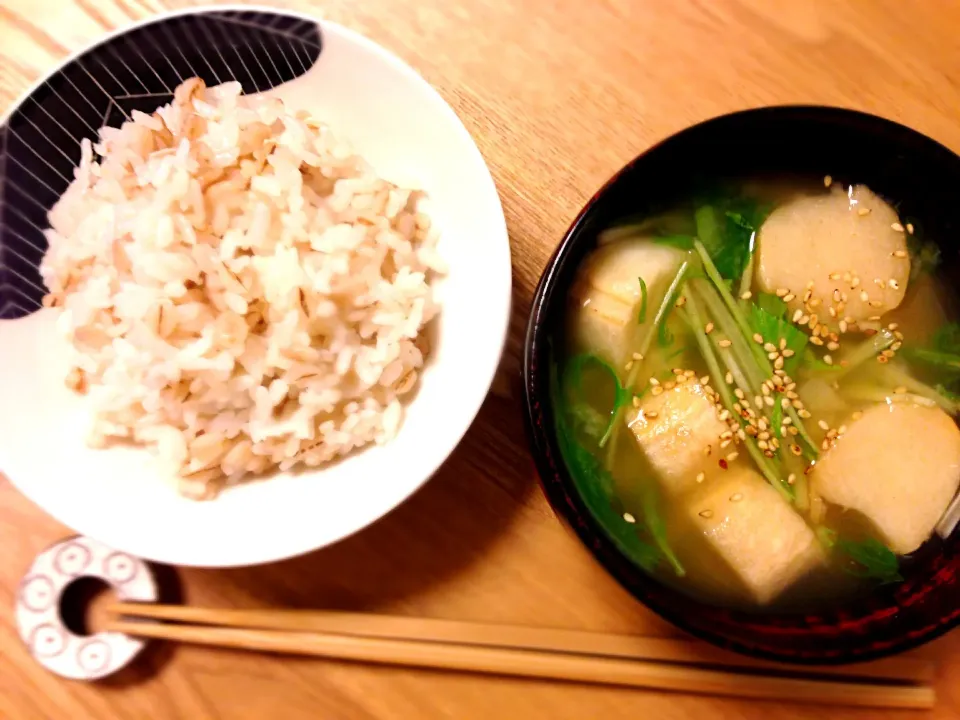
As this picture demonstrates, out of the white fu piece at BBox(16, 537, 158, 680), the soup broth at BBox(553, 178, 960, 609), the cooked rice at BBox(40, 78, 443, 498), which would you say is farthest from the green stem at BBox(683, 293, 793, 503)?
the white fu piece at BBox(16, 537, 158, 680)

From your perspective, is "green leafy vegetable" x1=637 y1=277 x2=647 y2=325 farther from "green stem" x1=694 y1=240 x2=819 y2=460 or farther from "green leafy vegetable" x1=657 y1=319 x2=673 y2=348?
"green stem" x1=694 y1=240 x2=819 y2=460

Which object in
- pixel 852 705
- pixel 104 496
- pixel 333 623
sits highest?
pixel 104 496

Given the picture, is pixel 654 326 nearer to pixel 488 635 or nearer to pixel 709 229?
pixel 709 229

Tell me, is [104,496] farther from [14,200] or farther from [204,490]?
[14,200]

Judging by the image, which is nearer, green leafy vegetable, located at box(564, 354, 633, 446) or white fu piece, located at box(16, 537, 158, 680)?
green leafy vegetable, located at box(564, 354, 633, 446)

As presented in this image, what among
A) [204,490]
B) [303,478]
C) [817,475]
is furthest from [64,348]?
[817,475]

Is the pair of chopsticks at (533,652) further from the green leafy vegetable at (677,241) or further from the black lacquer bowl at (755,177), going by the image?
the green leafy vegetable at (677,241)
